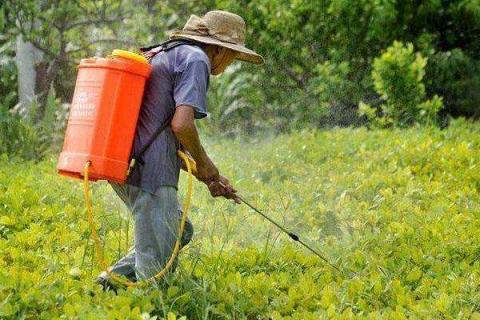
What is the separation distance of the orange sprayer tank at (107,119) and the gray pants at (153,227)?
8.3 inches

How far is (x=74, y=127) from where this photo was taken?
12.8 feet

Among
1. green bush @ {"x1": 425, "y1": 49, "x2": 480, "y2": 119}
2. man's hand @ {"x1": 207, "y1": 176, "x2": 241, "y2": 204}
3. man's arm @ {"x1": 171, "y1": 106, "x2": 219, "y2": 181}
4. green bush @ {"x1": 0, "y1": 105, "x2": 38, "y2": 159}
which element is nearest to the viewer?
man's arm @ {"x1": 171, "y1": 106, "x2": 219, "y2": 181}

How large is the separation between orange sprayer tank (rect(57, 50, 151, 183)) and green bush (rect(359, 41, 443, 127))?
7099 mm

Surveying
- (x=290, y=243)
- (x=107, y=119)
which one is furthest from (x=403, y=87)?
(x=107, y=119)

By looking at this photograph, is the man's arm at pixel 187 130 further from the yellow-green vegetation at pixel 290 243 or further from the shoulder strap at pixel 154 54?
the yellow-green vegetation at pixel 290 243

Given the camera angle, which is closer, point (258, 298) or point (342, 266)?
point (258, 298)

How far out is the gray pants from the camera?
12.9ft

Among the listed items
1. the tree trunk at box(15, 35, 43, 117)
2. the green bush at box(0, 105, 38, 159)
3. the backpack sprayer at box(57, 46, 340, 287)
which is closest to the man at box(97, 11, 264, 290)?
the backpack sprayer at box(57, 46, 340, 287)

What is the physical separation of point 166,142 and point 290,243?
5.70 ft

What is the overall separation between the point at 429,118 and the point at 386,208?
481 centimetres

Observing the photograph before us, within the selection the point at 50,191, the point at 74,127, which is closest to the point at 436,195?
the point at 50,191

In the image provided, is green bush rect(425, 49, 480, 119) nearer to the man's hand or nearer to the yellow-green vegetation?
the yellow-green vegetation

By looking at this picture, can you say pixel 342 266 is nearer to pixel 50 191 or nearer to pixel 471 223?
pixel 471 223

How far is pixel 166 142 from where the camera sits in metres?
4.00
